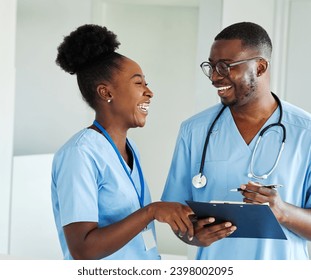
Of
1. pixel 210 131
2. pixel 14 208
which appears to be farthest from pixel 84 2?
pixel 210 131

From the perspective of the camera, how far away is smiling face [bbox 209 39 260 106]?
1.84 meters

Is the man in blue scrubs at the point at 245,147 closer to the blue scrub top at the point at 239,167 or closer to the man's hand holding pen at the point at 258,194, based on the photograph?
the blue scrub top at the point at 239,167

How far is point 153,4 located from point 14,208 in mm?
1765

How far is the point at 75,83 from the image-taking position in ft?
14.0

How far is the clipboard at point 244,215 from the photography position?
4.95 feet

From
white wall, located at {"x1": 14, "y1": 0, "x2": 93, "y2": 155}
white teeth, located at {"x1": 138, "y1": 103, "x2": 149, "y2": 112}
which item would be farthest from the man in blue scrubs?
white wall, located at {"x1": 14, "y1": 0, "x2": 93, "y2": 155}

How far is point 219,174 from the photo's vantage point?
6.20 ft

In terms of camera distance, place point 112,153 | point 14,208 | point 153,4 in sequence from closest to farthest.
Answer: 1. point 112,153
2. point 14,208
3. point 153,4

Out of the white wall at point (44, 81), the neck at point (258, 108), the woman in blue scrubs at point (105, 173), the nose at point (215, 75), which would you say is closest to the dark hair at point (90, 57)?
the woman in blue scrubs at point (105, 173)

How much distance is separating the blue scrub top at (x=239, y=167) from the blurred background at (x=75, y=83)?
1.35m

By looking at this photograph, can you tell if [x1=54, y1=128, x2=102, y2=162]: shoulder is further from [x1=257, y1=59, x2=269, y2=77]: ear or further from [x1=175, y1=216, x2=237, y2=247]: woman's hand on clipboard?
[x1=257, y1=59, x2=269, y2=77]: ear

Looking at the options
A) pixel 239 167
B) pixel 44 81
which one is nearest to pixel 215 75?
pixel 239 167

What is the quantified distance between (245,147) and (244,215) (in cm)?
39

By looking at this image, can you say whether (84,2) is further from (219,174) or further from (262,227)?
(262,227)
